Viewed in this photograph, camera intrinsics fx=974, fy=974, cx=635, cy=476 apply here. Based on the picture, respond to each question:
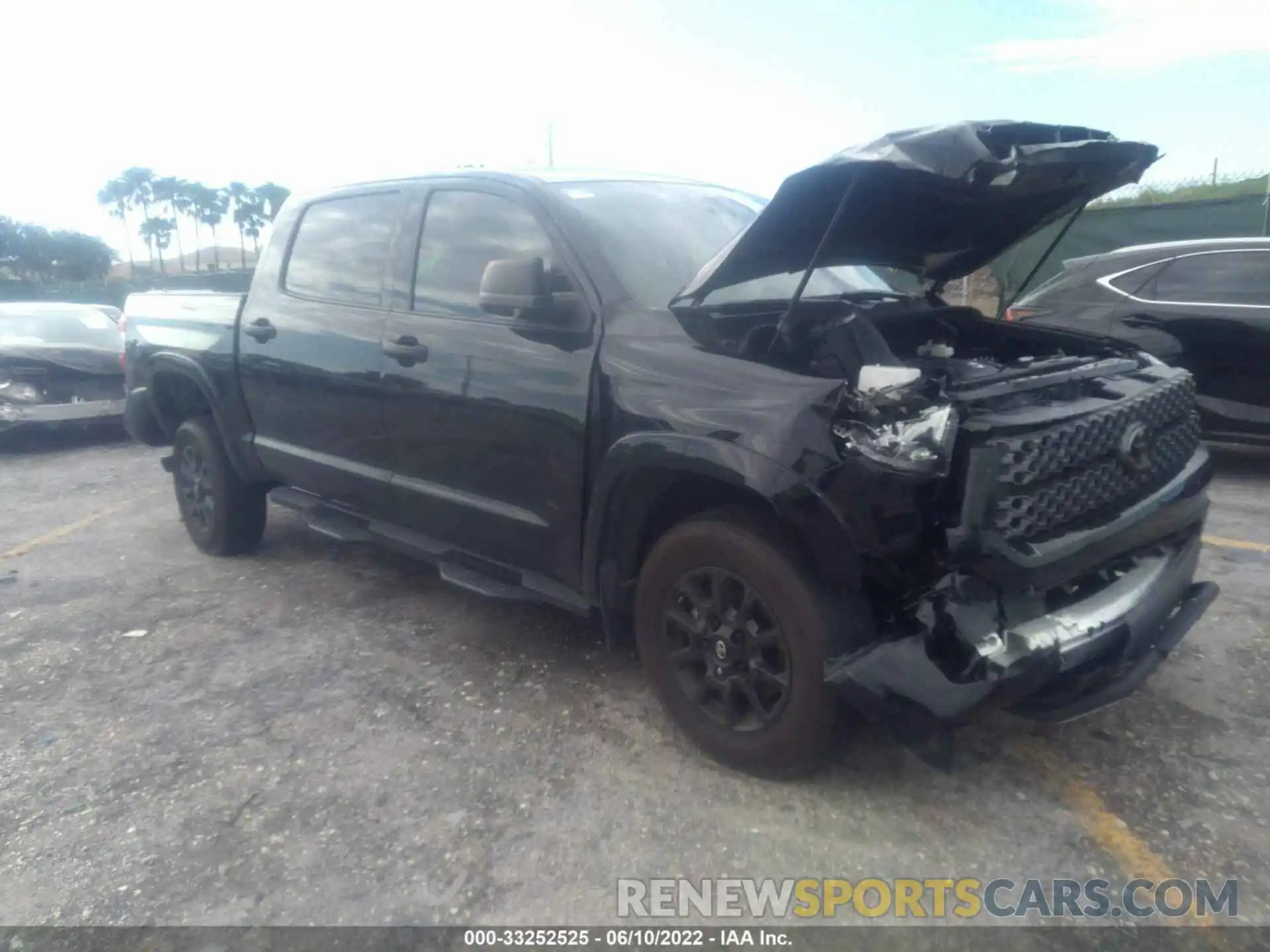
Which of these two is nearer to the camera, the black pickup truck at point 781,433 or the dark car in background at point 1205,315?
the black pickup truck at point 781,433

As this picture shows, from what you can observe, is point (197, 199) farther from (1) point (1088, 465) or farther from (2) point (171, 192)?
(1) point (1088, 465)

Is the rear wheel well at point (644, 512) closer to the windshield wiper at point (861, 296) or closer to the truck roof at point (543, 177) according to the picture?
the windshield wiper at point (861, 296)

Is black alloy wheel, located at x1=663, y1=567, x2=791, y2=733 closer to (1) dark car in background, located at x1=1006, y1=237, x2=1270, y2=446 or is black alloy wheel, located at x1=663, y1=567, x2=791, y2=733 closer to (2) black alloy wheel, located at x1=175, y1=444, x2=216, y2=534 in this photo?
(2) black alloy wheel, located at x1=175, y1=444, x2=216, y2=534

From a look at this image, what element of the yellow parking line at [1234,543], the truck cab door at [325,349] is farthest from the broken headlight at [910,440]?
the yellow parking line at [1234,543]

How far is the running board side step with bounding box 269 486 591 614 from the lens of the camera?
11.8 ft

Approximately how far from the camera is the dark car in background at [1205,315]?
6.05 meters

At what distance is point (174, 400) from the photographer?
5715 mm

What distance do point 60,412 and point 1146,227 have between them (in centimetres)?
1239

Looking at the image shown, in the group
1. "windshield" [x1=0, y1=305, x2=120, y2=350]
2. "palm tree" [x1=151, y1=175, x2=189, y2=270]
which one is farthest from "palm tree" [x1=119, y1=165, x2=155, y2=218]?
"windshield" [x1=0, y1=305, x2=120, y2=350]

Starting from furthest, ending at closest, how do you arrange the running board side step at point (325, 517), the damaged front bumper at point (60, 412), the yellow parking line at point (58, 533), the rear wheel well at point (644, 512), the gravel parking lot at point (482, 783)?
the damaged front bumper at point (60, 412)
the yellow parking line at point (58, 533)
the running board side step at point (325, 517)
the rear wheel well at point (644, 512)
the gravel parking lot at point (482, 783)

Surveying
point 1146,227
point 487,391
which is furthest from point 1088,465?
point 1146,227

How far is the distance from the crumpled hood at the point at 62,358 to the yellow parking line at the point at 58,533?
9.96 ft

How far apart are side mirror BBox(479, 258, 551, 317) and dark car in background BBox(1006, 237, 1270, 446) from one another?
380cm

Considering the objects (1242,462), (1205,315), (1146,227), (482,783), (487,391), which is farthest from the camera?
(1146,227)
